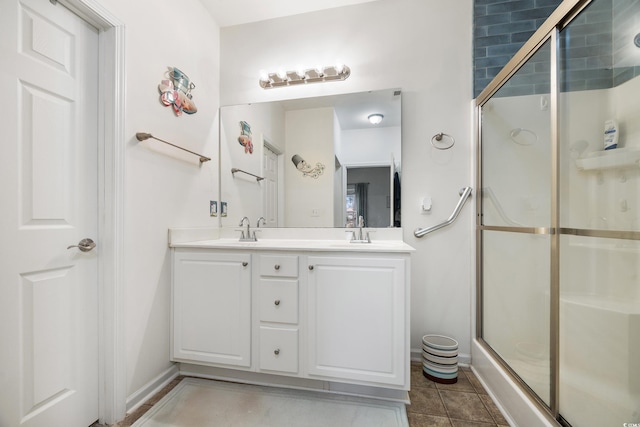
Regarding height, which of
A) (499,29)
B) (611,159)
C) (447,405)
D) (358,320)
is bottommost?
(447,405)

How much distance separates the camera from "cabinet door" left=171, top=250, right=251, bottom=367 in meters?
1.59

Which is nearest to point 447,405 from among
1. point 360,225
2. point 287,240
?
point 360,225

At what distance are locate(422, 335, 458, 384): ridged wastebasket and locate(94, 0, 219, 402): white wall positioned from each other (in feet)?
5.31

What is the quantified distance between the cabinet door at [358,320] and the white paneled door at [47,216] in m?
1.10

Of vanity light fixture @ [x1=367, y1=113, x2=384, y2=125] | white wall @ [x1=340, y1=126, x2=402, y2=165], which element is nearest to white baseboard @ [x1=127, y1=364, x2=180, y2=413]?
white wall @ [x1=340, y1=126, x2=402, y2=165]

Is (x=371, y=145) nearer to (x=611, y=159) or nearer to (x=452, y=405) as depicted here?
(x=611, y=159)

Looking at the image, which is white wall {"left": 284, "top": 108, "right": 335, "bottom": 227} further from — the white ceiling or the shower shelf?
the shower shelf

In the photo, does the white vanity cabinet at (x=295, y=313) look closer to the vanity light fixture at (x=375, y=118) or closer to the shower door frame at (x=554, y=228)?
the shower door frame at (x=554, y=228)

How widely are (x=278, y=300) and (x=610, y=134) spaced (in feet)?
5.68

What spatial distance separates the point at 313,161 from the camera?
6.90 feet

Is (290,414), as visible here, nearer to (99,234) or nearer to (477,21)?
(99,234)

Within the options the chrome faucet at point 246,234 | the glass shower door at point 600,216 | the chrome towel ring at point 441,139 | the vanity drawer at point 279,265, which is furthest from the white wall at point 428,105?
the chrome faucet at point 246,234

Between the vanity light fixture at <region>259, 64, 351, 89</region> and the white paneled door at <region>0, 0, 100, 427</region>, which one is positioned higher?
the vanity light fixture at <region>259, 64, 351, 89</region>

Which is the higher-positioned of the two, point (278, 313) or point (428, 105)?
point (428, 105)
